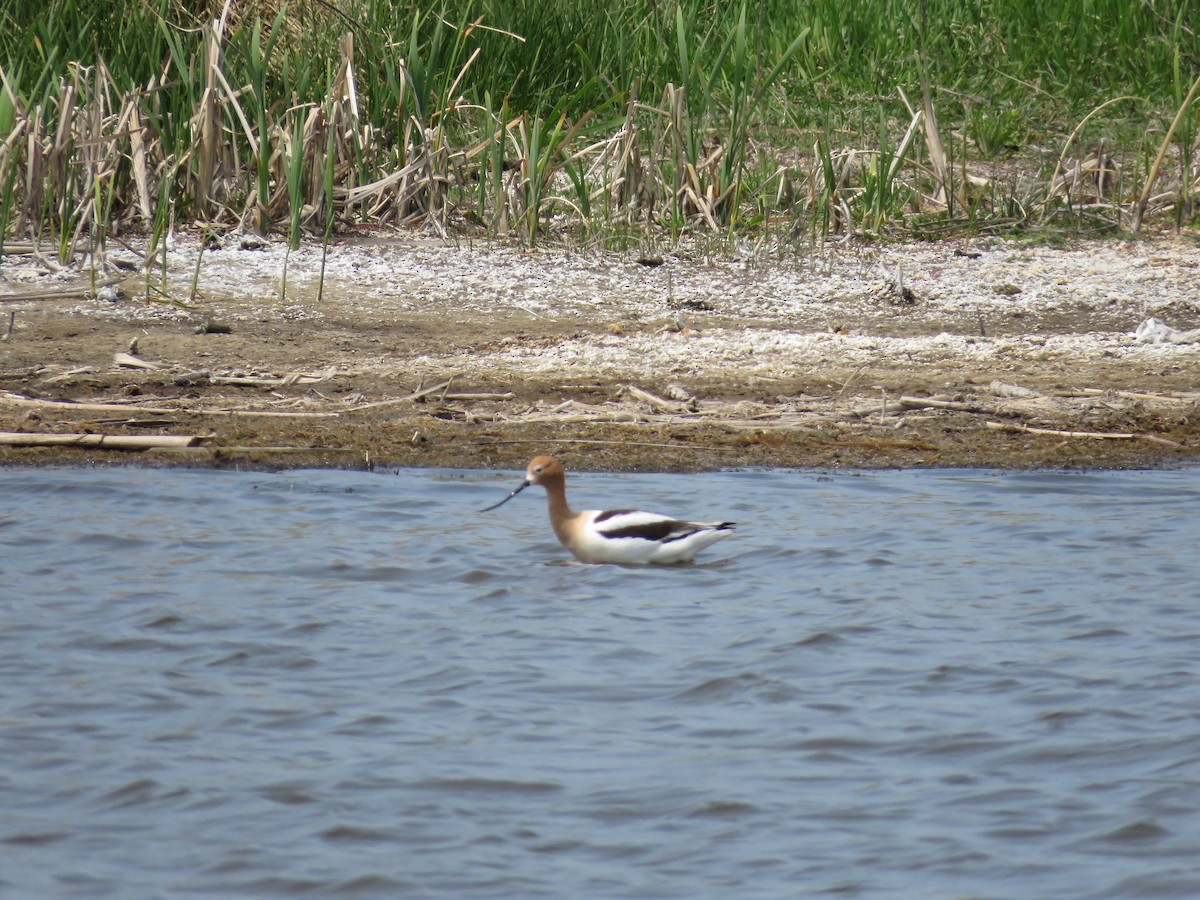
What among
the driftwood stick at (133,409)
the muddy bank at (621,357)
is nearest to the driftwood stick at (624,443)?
the muddy bank at (621,357)

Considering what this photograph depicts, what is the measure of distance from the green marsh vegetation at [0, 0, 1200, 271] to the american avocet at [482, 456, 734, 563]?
157 inches

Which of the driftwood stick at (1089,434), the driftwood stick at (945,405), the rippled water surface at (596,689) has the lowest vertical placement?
the rippled water surface at (596,689)

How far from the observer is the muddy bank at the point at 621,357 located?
25.9 ft

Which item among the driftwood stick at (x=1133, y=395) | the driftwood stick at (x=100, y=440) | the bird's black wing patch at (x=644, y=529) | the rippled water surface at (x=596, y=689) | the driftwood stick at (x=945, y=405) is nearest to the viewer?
the rippled water surface at (x=596, y=689)

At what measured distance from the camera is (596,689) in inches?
204

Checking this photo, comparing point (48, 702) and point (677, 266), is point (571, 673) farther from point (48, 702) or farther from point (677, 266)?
point (677, 266)

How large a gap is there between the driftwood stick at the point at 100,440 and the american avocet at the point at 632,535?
1.72 metres

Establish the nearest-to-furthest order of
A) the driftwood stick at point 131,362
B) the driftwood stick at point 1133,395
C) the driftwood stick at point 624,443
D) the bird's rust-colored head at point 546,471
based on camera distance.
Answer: the bird's rust-colored head at point 546,471 < the driftwood stick at point 624,443 < the driftwood stick at point 1133,395 < the driftwood stick at point 131,362

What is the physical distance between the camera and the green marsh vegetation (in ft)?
34.6

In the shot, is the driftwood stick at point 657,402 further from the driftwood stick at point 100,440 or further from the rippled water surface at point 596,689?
the driftwood stick at point 100,440

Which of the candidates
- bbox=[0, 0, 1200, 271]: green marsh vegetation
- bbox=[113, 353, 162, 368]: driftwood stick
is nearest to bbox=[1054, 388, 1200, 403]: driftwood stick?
bbox=[0, 0, 1200, 271]: green marsh vegetation

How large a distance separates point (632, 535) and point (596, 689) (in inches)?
58.7

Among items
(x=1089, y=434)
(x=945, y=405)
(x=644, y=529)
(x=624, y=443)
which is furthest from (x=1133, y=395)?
(x=644, y=529)

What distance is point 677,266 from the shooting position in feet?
34.6
